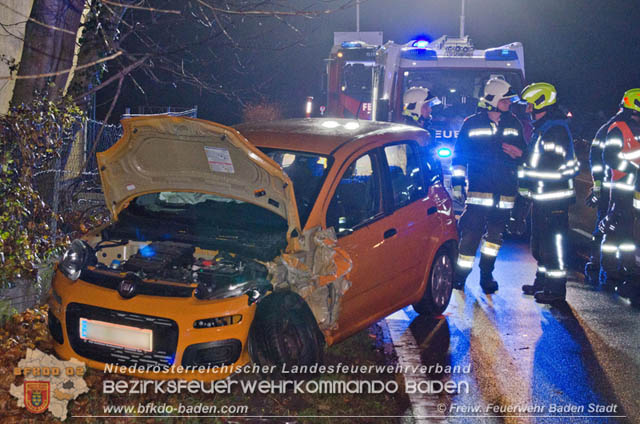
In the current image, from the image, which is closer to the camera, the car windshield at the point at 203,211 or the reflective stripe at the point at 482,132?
the car windshield at the point at 203,211

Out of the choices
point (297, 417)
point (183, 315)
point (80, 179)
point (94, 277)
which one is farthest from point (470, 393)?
point (80, 179)

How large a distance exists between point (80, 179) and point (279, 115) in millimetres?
33036

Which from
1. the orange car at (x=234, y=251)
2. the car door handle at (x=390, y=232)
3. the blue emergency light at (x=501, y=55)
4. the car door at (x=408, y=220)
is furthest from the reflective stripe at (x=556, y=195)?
the blue emergency light at (x=501, y=55)

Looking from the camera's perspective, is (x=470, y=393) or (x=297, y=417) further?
(x=470, y=393)

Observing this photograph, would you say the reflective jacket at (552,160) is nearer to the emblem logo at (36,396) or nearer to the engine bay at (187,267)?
the engine bay at (187,267)

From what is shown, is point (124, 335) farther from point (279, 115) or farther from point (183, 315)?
point (279, 115)

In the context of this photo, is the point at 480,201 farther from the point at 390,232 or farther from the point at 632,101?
the point at 390,232

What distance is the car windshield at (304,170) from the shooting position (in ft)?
17.8

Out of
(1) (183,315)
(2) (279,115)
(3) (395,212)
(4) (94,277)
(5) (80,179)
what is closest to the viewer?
(1) (183,315)

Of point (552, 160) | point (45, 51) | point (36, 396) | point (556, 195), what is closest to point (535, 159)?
point (552, 160)

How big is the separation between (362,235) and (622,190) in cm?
429

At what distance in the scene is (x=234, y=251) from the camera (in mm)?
5035

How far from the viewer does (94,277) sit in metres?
4.88

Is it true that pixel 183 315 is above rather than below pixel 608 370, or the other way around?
above
